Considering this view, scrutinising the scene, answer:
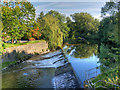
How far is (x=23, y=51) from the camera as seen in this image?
2467cm

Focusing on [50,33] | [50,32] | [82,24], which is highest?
[82,24]

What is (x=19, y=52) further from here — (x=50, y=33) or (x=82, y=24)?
(x=82, y=24)

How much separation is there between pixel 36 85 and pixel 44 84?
2.54 ft

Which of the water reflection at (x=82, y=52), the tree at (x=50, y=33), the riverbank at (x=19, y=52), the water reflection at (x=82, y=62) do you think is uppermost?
the tree at (x=50, y=33)

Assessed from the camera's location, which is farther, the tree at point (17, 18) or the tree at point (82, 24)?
the tree at point (82, 24)

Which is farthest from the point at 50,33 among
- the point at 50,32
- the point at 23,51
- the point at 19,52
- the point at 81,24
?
the point at 81,24

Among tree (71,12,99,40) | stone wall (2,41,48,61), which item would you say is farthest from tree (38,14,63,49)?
tree (71,12,99,40)

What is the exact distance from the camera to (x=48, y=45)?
3462 cm

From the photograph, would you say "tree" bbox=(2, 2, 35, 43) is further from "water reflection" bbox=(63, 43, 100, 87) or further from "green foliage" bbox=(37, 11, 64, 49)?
"water reflection" bbox=(63, 43, 100, 87)

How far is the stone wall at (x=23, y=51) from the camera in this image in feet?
64.9

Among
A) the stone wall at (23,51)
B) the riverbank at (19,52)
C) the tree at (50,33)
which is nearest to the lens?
the riverbank at (19,52)

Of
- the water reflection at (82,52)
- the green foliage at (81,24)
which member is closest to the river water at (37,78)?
the water reflection at (82,52)

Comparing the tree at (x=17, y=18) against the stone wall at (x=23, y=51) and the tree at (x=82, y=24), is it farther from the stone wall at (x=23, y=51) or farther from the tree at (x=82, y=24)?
the tree at (x=82, y=24)

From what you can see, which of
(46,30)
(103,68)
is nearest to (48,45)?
(46,30)
